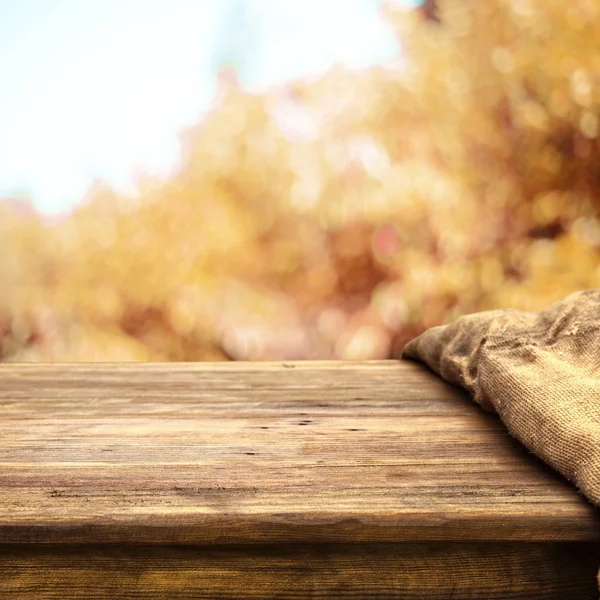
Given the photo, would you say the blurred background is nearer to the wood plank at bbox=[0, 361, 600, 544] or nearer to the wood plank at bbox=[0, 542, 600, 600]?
the wood plank at bbox=[0, 361, 600, 544]

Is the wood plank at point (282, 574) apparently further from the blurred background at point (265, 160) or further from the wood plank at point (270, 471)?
the blurred background at point (265, 160)

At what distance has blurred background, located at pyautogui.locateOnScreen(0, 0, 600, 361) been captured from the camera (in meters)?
2.44

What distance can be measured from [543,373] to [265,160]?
174 centimetres

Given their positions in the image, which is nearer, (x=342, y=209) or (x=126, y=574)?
(x=126, y=574)

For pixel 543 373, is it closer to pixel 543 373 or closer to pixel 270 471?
pixel 543 373

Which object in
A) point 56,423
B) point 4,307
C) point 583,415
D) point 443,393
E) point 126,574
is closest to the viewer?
point 126,574

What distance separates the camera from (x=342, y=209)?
246cm

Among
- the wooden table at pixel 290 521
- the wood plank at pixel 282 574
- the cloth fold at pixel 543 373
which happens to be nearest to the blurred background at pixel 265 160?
the cloth fold at pixel 543 373

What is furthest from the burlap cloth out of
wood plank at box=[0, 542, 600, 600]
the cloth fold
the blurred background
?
the blurred background

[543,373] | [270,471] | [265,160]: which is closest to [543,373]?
[543,373]

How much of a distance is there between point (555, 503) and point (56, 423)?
71 centimetres

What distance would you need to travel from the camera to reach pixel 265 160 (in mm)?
2465

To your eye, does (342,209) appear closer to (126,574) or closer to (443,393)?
Result: (443,393)

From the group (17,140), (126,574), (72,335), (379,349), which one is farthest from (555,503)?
(17,140)
